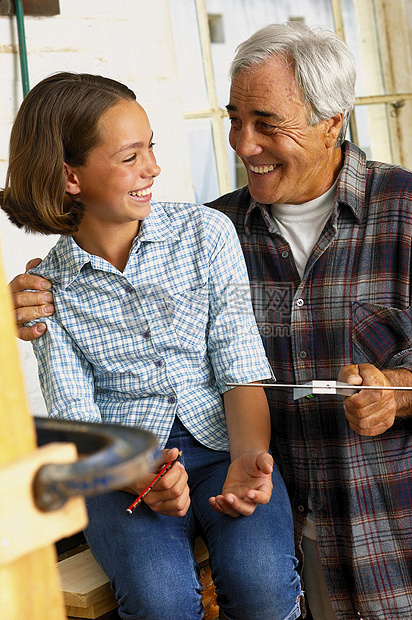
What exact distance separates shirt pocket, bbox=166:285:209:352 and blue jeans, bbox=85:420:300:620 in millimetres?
289

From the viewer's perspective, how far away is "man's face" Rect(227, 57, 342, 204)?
1562mm

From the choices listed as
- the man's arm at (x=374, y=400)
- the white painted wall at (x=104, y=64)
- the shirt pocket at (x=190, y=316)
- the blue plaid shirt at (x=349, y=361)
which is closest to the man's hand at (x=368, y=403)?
the man's arm at (x=374, y=400)

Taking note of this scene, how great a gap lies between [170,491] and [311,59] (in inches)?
37.5

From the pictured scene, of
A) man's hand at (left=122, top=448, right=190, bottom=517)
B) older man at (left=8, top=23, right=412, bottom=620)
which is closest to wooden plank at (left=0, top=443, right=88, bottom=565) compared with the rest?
man's hand at (left=122, top=448, right=190, bottom=517)

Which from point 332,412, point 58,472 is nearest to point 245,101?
point 332,412

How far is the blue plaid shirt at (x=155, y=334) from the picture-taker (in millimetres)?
1427

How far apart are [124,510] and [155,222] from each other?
0.58 metres

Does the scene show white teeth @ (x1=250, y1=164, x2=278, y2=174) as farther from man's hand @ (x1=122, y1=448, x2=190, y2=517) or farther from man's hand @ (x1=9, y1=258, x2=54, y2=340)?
man's hand @ (x1=122, y1=448, x2=190, y2=517)

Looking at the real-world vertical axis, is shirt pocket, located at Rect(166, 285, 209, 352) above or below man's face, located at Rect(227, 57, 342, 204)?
below

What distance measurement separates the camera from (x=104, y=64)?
2332mm

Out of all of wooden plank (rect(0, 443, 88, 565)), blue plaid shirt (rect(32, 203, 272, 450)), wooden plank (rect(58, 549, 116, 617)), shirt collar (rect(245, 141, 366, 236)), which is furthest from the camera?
shirt collar (rect(245, 141, 366, 236))

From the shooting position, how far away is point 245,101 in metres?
1.59

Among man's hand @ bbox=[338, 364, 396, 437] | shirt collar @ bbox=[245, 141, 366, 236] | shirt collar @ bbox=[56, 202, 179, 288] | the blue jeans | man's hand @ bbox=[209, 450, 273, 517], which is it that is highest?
shirt collar @ bbox=[245, 141, 366, 236]

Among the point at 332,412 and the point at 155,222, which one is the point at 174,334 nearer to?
the point at 155,222
